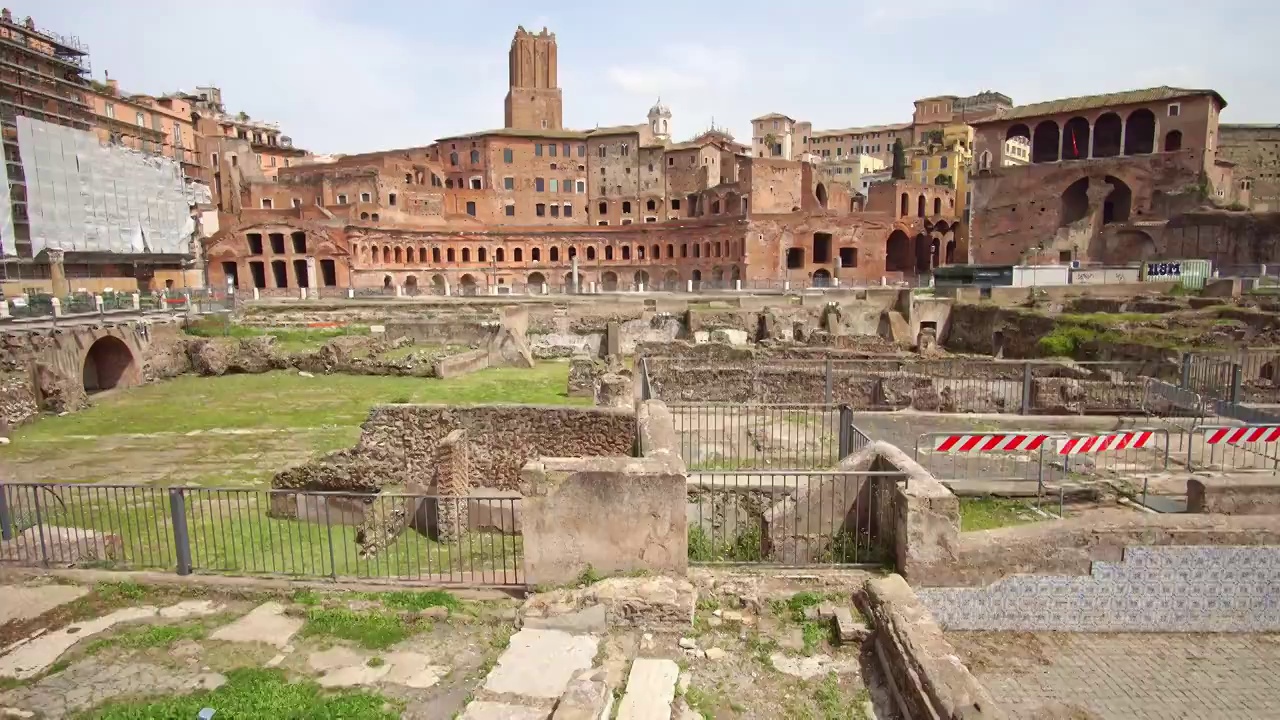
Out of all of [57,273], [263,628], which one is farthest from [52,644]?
[57,273]

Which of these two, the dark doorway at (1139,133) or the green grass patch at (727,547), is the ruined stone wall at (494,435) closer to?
the green grass patch at (727,547)

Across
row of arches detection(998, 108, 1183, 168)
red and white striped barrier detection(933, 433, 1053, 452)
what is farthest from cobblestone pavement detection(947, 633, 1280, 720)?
row of arches detection(998, 108, 1183, 168)

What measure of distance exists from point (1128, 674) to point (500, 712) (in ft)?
18.8

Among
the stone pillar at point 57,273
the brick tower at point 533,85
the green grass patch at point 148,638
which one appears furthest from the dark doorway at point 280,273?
the green grass patch at point 148,638

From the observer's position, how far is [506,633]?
613 centimetres

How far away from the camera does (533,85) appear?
82812mm

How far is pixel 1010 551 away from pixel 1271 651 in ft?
9.06

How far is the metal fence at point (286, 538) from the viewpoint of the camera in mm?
7605

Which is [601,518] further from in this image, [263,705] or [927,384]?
[927,384]

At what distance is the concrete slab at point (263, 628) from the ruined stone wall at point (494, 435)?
528cm

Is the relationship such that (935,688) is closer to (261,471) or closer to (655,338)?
(261,471)

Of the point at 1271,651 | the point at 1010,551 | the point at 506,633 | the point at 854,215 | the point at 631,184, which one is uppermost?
the point at 631,184

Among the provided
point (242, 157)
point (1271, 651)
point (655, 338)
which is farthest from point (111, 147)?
point (1271, 651)

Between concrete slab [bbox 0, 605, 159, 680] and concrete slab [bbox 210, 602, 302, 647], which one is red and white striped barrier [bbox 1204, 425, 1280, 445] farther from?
concrete slab [bbox 0, 605, 159, 680]
